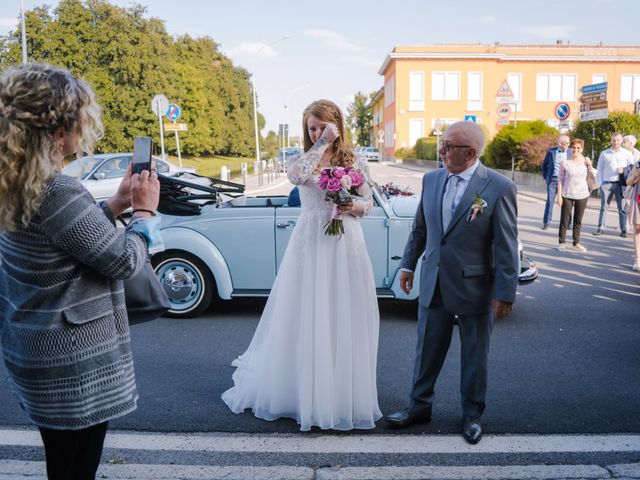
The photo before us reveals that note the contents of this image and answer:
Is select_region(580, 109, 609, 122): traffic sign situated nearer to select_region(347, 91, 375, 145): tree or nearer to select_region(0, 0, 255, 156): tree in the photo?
select_region(0, 0, 255, 156): tree

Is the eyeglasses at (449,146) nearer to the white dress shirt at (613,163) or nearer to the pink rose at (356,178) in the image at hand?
the pink rose at (356,178)

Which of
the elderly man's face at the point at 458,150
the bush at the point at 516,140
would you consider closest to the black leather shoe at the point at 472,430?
the elderly man's face at the point at 458,150

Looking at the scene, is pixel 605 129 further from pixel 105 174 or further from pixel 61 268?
pixel 61 268

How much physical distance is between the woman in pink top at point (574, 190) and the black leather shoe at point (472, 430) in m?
8.00

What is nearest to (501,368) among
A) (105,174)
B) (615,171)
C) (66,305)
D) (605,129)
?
(66,305)

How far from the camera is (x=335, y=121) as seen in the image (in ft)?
13.6

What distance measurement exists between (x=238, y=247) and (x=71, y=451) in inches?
167

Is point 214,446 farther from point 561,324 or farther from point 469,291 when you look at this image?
point 561,324

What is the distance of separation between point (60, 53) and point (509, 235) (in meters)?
36.9

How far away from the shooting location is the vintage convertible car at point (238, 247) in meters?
6.31

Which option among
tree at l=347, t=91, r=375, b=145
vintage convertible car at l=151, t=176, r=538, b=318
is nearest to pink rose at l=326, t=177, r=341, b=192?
vintage convertible car at l=151, t=176, r=538, b=318

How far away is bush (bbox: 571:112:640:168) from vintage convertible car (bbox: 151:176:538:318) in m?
15.5

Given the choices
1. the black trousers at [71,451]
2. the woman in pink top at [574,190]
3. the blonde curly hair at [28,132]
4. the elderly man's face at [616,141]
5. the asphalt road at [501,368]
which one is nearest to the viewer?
the blonde curly hair at [28,132]

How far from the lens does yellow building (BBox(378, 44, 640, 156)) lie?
6038 cm
